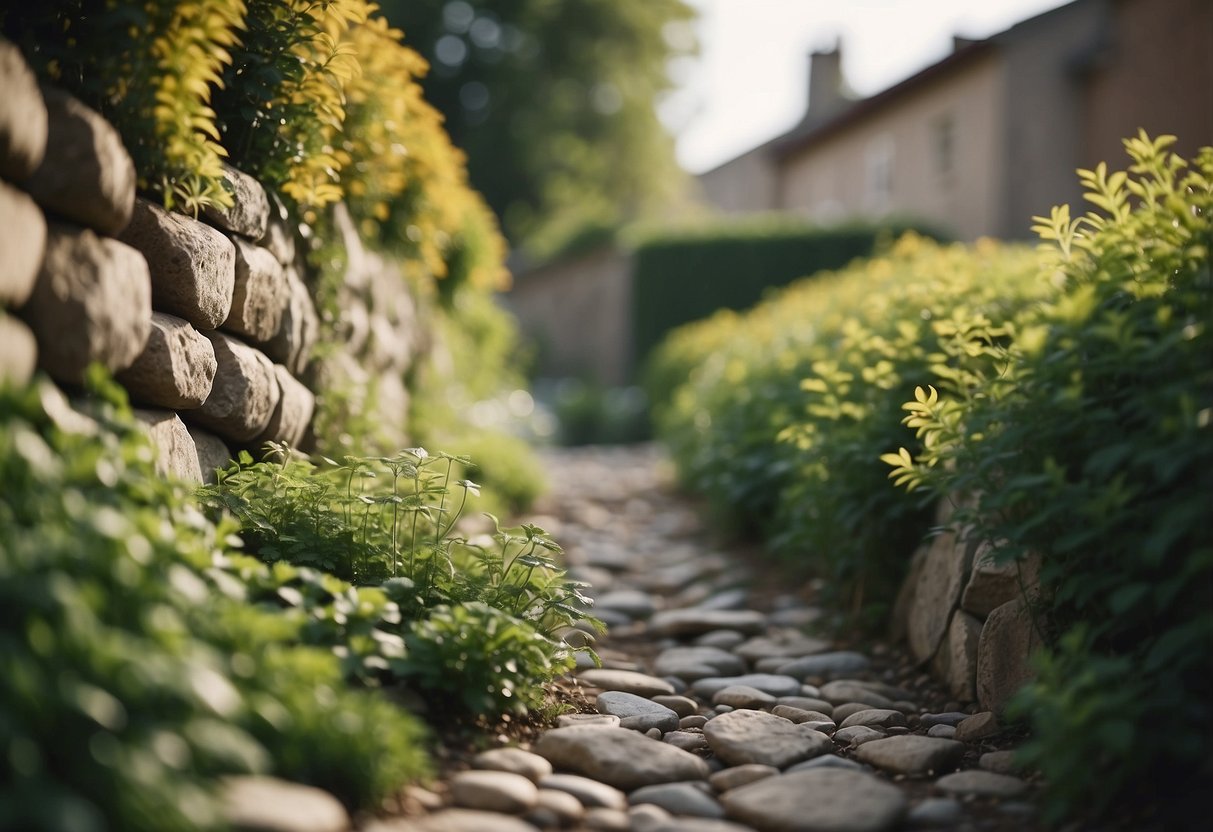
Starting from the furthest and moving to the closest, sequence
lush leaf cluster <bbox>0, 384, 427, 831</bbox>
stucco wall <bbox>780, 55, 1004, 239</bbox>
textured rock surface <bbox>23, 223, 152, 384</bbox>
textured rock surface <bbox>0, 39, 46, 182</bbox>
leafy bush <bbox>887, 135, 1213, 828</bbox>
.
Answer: stucco wall <bbox>780, 55, 1004, 239</bbox>, textured rock surface <bbox>23, 223, 152, 384</bbox>, textured rock surface <bbox>0, 39, 46, 182</bbox>, leafy bush <bbox>887, 135, 1213, 828</bbox>, lush leaf cluster <bbox>0, 384, 427, 831</bbox>

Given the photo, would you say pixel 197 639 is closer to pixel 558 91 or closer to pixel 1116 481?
pixel 1116 481

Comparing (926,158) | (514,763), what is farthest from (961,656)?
(926,158)

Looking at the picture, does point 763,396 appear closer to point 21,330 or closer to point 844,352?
point 844,352

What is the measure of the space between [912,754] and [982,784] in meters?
0.23

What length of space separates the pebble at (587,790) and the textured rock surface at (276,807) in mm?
600

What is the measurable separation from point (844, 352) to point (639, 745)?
2511 mm

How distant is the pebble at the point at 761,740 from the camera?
251cm

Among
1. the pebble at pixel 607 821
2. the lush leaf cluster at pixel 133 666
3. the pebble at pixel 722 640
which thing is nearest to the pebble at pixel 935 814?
the pebble at pixel 607 821

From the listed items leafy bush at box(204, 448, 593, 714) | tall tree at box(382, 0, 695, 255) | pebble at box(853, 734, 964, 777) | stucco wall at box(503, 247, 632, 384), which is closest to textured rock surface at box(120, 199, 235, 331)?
leafy bush at box(204, 448, 593, 714)

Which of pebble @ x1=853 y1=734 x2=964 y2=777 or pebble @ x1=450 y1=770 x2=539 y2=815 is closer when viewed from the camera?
pebble @ x1=450 y1=770 x2=539 y2=815

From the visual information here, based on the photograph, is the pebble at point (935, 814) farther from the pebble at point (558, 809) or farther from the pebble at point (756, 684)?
the pebble at point (756, 684)

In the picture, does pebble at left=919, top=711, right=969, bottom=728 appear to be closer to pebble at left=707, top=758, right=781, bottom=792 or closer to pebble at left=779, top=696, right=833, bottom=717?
pebble at left=779, top=696, right=833, bottom=717

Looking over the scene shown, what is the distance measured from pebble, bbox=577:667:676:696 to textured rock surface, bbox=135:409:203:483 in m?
1.37

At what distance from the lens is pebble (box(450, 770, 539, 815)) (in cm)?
208
